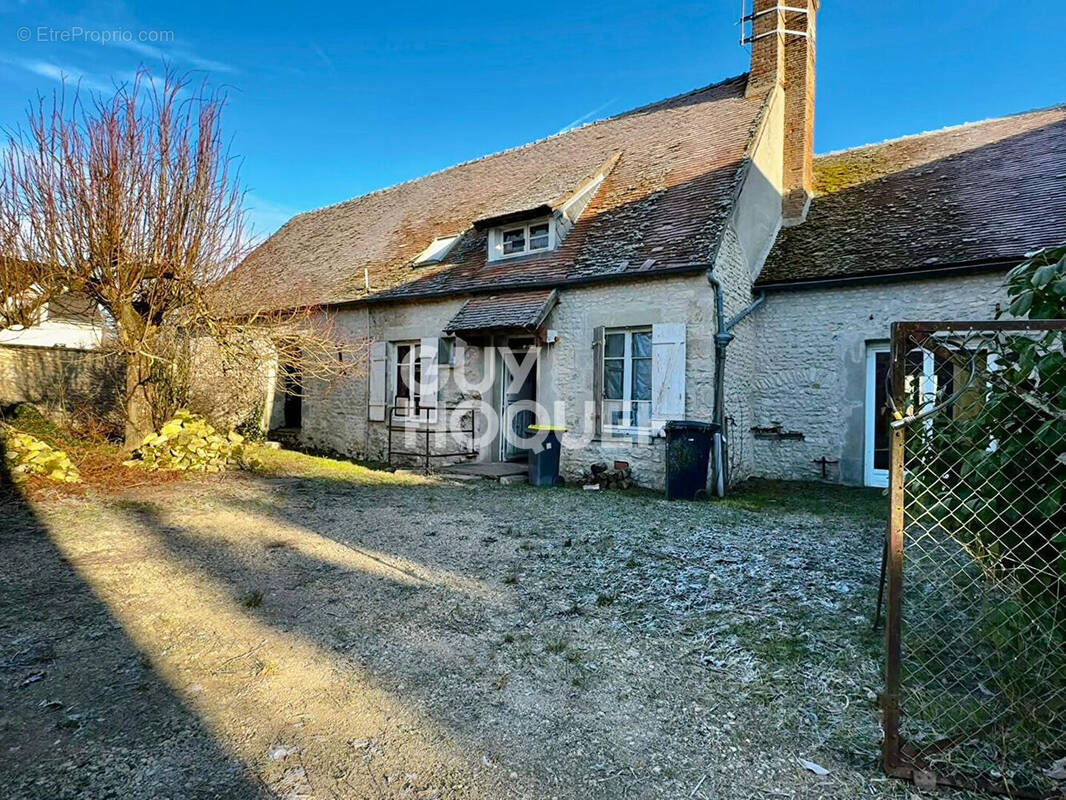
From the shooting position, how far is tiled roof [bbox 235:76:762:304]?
9227 mm

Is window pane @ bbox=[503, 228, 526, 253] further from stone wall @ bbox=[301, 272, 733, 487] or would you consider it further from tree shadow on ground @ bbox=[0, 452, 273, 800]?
tree shadow on ground @ bbox=[0, 452, 273, 800]

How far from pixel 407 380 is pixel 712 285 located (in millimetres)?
6174

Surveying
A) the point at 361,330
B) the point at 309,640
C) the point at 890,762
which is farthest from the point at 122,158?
the point at 890,762

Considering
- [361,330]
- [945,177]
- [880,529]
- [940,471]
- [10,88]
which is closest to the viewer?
[940,471]

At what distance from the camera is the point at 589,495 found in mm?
8242

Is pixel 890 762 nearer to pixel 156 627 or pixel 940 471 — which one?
pixel 940 471

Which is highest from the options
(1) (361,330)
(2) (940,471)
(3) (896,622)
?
(1) (361,330)

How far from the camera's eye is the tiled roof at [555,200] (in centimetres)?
923

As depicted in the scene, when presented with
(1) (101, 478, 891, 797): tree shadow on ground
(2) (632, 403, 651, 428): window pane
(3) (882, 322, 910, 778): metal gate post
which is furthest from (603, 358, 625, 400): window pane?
(3) (882, 322, 910, 778): metal gate post

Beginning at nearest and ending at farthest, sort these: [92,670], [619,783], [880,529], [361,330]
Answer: [619,783] → [92,670] → [880,529] → [361,330]

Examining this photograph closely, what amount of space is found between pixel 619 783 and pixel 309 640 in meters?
2.02

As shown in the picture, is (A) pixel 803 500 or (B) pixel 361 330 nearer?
(A) pixel 803 500

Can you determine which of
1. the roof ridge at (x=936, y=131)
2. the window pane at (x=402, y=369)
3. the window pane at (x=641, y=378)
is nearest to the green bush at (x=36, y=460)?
the window pane at (x=402, y=369)

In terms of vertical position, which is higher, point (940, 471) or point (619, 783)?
point (940, 471)
